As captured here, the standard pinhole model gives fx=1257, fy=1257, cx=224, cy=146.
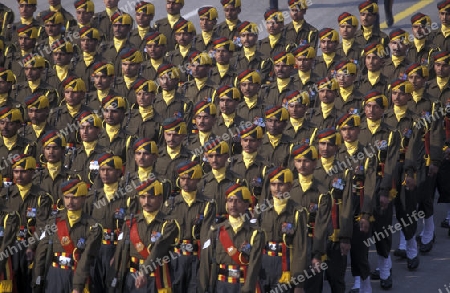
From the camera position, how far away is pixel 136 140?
22875 millimetres

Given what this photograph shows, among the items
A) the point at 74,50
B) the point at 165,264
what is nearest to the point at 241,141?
the point at 165,264

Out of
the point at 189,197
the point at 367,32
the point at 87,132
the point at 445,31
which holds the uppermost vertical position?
the point at 87,132

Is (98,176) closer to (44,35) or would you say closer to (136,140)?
(136,140)

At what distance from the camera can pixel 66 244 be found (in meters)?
19.8

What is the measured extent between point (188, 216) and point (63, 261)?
2.13 m

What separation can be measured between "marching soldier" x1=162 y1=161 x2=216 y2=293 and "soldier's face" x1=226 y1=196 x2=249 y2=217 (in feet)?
3.12

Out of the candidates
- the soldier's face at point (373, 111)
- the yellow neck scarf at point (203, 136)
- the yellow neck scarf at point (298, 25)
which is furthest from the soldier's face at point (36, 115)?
the yellow neck scarf at point (298, 25)

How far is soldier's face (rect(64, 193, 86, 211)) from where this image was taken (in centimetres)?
1991

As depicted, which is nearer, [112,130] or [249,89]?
[112,130]

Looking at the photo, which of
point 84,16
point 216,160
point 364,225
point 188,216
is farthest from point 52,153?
point 84,16

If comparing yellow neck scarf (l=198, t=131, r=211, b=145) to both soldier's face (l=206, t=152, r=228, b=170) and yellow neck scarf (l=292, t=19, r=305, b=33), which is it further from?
yellow neck scarf (l=292, t=19, r=305, b=33)

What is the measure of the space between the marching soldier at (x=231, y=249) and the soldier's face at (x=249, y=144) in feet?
8.89

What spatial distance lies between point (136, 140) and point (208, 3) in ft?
49.3

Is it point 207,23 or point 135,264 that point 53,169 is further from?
point 207,23
